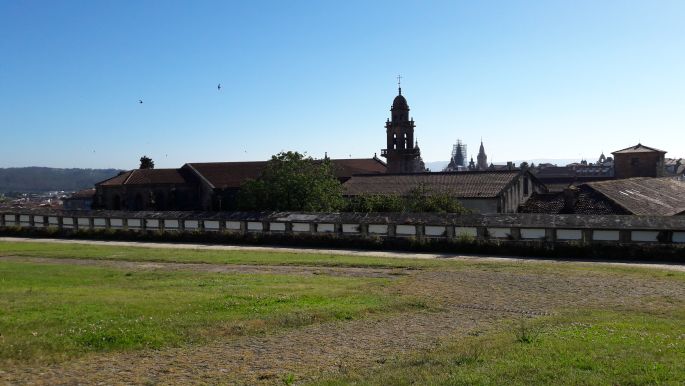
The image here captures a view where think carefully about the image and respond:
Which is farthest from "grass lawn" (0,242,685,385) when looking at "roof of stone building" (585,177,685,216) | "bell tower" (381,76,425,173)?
"bell tower" (381,76,425,173)

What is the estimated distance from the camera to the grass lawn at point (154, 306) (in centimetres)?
1194

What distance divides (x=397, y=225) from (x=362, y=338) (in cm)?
2036

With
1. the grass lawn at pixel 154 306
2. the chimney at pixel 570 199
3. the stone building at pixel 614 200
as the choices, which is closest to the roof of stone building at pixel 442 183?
the stone building at pixel 614 200

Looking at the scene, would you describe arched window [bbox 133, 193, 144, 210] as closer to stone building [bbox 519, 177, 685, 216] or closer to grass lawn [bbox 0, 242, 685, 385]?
grass lawn [bbox 0, 242, 685, 385]

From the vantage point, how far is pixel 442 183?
49.4 m

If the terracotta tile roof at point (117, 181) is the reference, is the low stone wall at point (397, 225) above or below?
below

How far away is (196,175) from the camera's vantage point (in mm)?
59656

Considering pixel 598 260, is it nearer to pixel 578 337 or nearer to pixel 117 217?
pixel 578 337

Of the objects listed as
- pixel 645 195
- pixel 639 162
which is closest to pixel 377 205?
pixel 645 195

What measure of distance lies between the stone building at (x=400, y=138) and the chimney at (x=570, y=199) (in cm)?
2585

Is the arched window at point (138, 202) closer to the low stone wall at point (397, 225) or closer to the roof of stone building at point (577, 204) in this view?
the low stone wall at point (397, 225)

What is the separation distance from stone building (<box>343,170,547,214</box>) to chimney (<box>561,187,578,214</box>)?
4657mm

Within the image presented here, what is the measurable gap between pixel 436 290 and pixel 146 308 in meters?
8.42

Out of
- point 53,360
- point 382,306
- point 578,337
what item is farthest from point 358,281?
point 53,360
